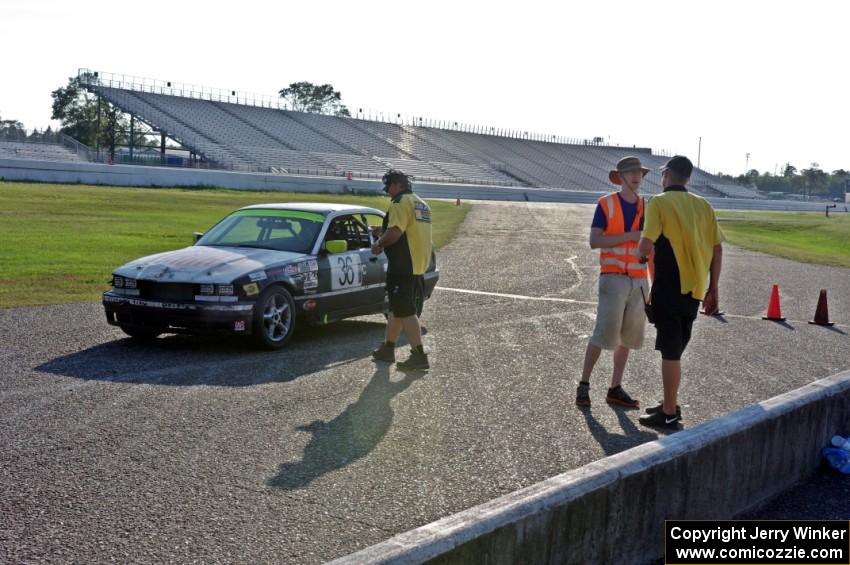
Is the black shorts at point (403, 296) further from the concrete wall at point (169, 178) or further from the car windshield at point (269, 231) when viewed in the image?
the concrete wall at point (169, 178)

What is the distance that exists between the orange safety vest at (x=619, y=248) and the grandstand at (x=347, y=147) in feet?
158

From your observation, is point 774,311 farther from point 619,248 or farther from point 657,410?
point 657,410

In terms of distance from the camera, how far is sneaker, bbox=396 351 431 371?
8680mm

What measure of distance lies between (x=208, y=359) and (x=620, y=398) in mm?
3711

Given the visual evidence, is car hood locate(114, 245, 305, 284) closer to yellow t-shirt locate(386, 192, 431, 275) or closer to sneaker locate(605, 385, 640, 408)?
yellow t-shirt locate(386, 192, 431, 275)

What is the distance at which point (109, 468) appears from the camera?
5422mm

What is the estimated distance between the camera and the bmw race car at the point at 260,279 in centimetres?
912

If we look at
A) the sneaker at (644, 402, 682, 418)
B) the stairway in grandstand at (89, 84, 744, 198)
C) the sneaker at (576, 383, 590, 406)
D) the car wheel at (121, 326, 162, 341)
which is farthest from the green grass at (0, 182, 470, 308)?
the stairway in grandstand at (89, 84, 744, 198)

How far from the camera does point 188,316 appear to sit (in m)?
9.05

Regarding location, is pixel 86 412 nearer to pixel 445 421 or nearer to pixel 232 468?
pixel 232 468

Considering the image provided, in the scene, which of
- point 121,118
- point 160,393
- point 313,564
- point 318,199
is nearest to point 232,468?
point 313,564

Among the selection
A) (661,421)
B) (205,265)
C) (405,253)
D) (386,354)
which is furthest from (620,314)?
(205,265)

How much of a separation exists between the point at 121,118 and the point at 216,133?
394 inches

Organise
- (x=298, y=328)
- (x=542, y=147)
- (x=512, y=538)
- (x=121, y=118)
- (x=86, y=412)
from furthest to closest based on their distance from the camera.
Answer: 1. (x=542, y=147)
2. (x=121, y=118)
3. (x=298, y=328)
4. (x=86, y=412)
5. (x=512, y=538)
